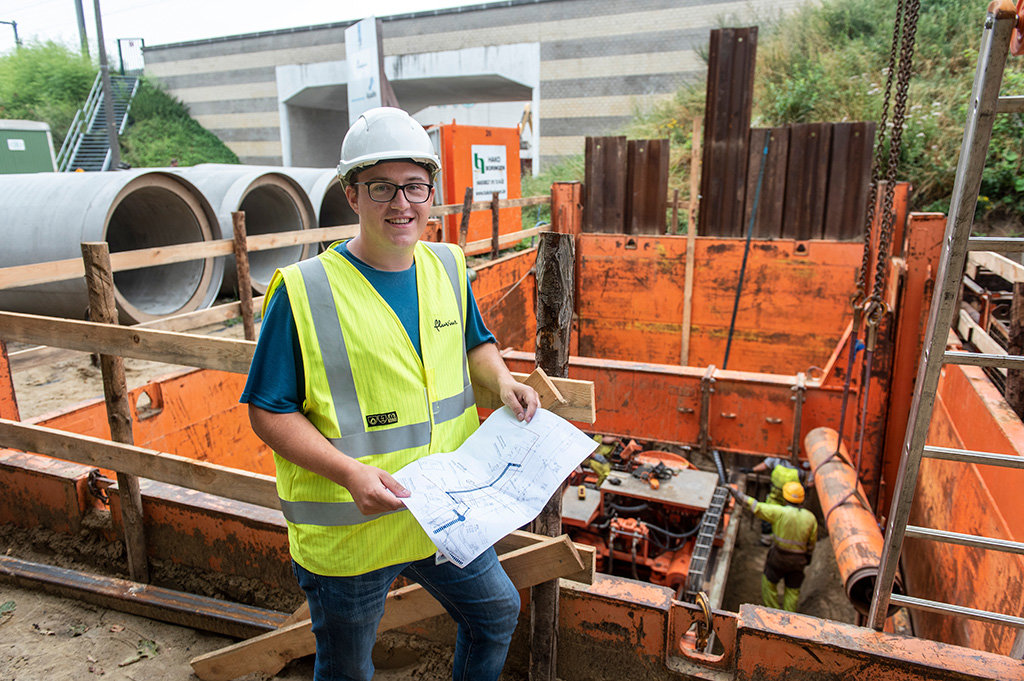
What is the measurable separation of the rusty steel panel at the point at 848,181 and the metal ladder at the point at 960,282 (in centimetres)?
721

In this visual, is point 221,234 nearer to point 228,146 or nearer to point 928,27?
point 928,27

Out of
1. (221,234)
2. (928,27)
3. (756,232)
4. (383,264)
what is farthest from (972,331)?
(928,27)

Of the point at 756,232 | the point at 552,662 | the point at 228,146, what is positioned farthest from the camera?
the point at 228,146

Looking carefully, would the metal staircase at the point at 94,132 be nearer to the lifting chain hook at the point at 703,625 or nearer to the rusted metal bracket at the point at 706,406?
the rusted metal bracket at the point at 706,406

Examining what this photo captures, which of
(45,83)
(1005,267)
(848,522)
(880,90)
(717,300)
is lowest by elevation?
(848,522)

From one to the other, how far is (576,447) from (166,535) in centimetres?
256

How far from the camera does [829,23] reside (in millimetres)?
17250

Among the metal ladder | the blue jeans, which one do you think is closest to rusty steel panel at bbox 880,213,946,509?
the metal ladder

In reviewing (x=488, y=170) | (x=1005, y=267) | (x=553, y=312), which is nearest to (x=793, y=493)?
(x=1005, y=267)

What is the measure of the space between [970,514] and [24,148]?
20830 mm

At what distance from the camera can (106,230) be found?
838 centimetres

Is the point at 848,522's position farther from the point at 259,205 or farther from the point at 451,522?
the point at 259,205

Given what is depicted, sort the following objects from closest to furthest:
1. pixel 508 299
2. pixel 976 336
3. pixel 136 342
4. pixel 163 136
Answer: pixel 136 342
pixel 976 336
pixel 508 299
pixel 163 136

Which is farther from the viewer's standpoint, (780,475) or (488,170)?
(488,170)
